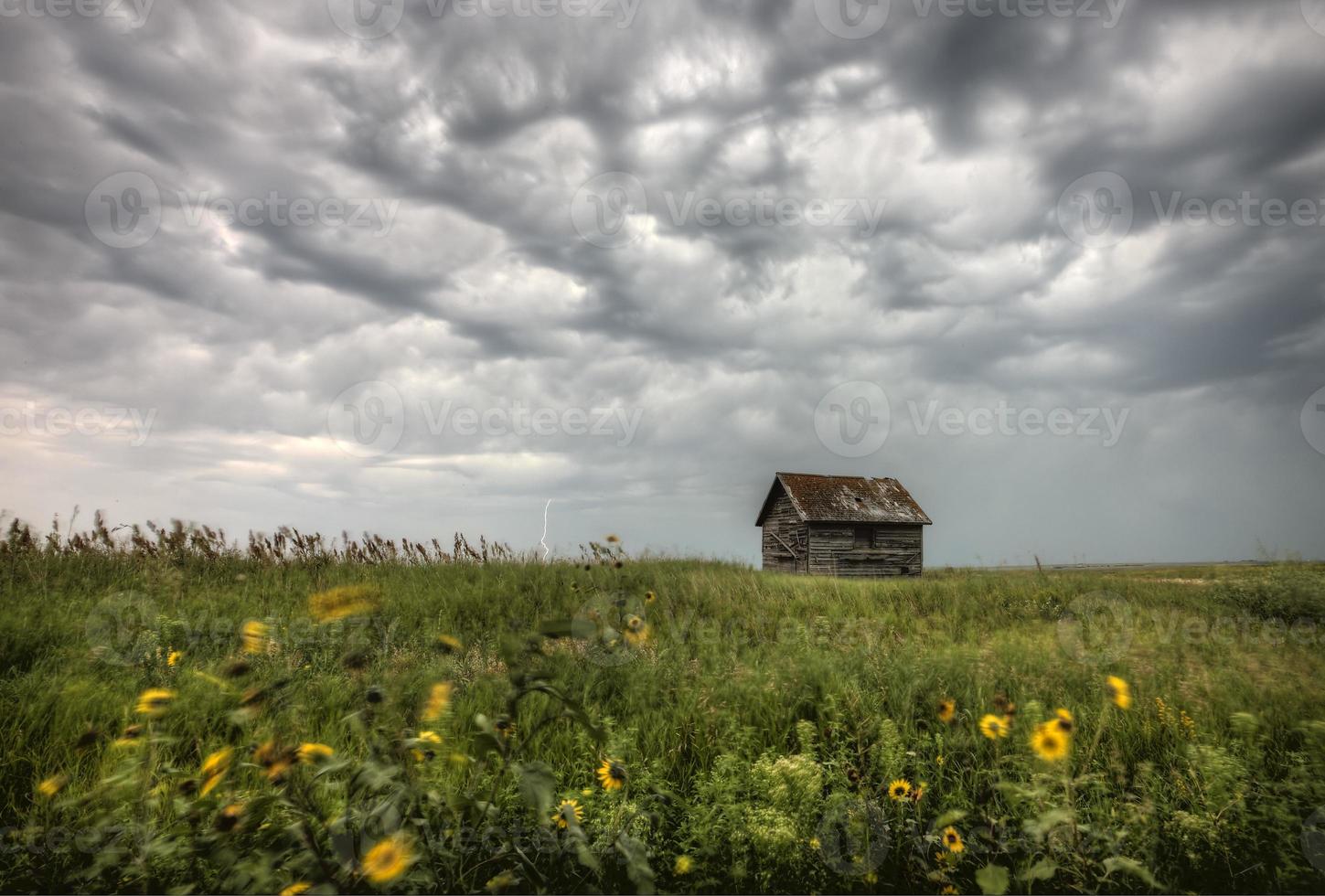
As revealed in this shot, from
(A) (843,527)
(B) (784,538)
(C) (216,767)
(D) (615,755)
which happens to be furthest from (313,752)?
(B) (784,538)

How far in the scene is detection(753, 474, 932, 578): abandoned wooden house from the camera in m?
23.9

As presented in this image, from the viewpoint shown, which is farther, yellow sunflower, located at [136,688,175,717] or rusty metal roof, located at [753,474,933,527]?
rusty metal roof, located at [753,474,933,527]

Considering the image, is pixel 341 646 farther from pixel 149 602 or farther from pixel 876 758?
pixel 876 758

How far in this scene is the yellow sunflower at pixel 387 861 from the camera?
4.75 feet

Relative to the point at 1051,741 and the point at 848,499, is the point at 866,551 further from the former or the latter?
the point at 1051,741

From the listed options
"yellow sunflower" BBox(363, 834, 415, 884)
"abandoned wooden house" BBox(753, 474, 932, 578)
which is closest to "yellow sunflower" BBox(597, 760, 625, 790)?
"yellow sunflower" BBox(363, 834, 415, 884)

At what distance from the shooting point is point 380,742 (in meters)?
1.81

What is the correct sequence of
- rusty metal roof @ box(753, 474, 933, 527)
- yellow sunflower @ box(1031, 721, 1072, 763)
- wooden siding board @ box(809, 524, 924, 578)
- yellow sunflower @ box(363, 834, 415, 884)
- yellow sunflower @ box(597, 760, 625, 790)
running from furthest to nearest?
1. rusty metal roof @ box(753, 474, 933, 527)
2. wooden siding board @ box(809, 524, 924, 578)
3. yellow sunflower @ box(597, 760, 625, 790)
4. yellow sunflower @ box(1031, 721, 1072, 763)
5. yellow sunflower @ box(363, 834, 415, 884)

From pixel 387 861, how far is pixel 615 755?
1975 mm

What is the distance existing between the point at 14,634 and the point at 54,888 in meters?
3.97

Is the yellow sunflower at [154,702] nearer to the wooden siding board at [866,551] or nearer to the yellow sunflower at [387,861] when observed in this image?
the yellow sunflower at [387,861]

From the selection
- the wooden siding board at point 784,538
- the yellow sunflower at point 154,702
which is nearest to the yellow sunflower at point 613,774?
the yellow sunflower at point 154,702

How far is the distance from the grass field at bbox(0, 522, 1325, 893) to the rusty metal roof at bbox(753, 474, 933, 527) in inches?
667

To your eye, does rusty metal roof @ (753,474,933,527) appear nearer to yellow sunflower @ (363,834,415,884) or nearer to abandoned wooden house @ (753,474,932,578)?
abandoned wooden house @ (753,474,932,578)
